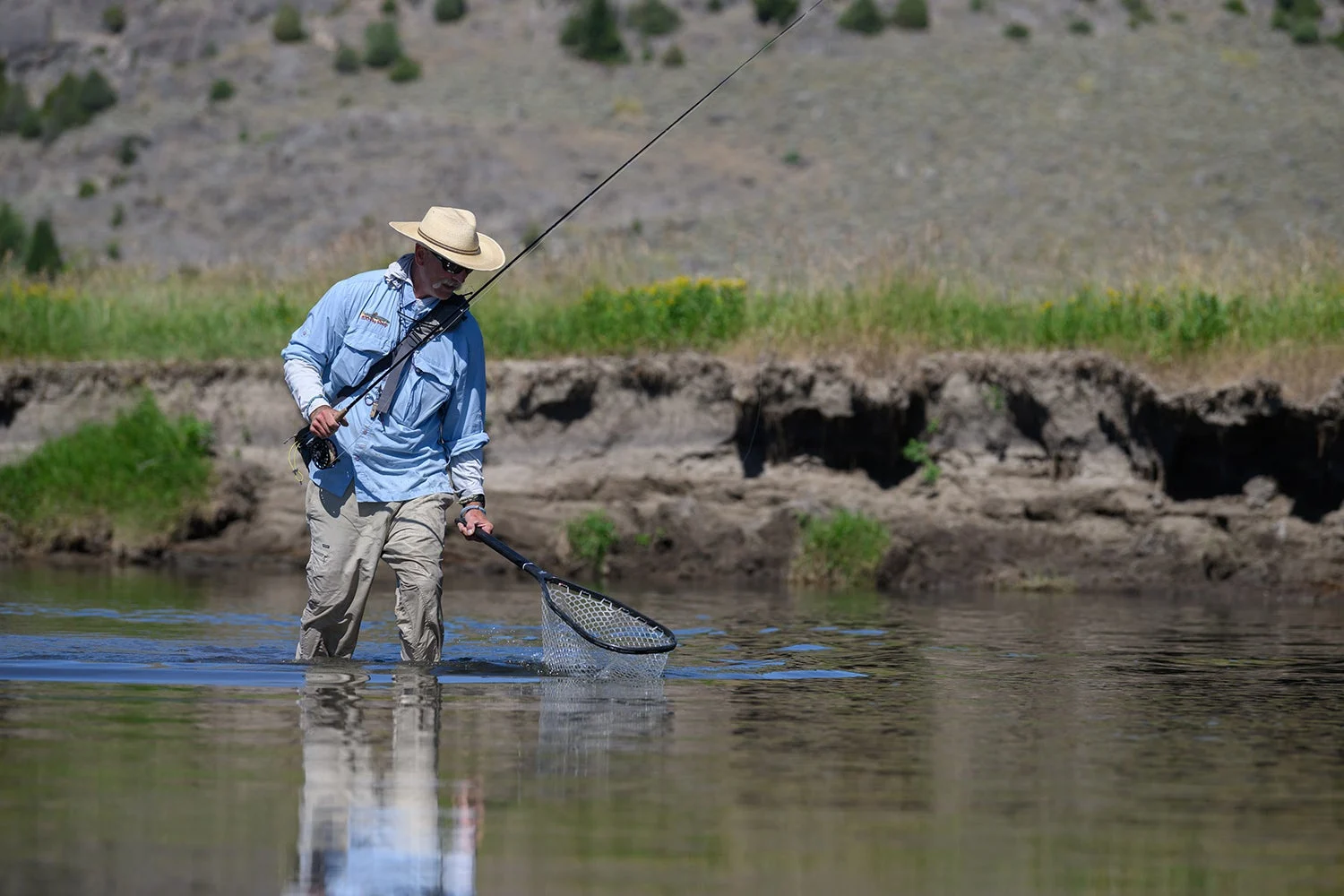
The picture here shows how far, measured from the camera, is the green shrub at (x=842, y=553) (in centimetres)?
1727

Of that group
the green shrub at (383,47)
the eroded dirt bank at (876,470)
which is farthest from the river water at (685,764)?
the green shrub at (383,47)

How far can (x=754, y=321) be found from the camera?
19.6m

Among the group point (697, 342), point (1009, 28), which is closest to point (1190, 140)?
point (1009, 28)

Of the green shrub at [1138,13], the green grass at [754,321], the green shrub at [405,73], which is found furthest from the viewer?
the green shrub at [405,73]

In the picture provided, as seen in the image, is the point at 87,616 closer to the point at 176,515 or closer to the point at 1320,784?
the point at 176,515

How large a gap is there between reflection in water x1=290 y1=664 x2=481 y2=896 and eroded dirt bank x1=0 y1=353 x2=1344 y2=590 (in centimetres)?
891

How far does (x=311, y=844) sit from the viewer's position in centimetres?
617

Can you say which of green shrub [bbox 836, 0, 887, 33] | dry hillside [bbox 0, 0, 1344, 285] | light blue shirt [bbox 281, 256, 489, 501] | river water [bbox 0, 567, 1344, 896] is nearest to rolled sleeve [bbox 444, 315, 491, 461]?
light blue shirt [bbox 281, 256, 489, 501]

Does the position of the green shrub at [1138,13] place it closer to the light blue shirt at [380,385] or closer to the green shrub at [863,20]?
the green shrub at [863,20]

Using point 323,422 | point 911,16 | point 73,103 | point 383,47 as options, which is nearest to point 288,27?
point 383,47

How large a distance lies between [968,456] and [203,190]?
59284mm

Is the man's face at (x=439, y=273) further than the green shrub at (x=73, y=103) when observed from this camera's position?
No

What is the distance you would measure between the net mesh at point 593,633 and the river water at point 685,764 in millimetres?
236

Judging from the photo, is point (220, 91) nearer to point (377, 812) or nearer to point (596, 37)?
point (596, 37)
